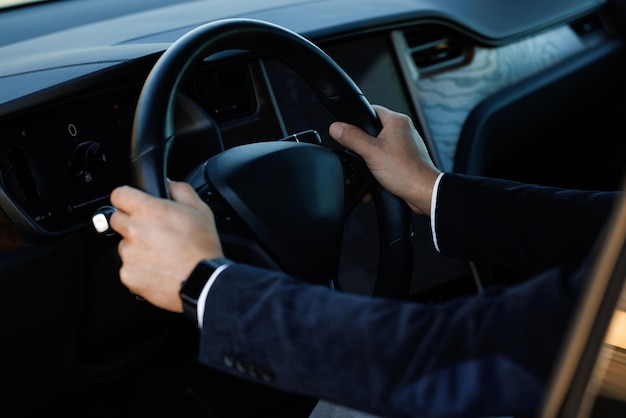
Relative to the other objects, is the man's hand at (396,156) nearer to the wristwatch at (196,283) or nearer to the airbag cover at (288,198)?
the airbag cover at (288,198)

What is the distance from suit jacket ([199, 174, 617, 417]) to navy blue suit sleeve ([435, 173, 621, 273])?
0.38 metres

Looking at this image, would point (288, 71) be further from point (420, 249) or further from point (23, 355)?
point (23, 355)

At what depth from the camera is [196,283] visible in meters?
0.93

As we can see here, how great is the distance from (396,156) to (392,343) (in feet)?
1.71

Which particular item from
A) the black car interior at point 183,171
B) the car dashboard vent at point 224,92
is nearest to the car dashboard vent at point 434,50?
the black car interior at point 183,171

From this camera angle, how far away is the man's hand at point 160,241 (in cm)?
93

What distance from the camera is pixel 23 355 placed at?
136 centimetres

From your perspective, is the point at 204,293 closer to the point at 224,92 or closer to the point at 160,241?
the point at 160,241

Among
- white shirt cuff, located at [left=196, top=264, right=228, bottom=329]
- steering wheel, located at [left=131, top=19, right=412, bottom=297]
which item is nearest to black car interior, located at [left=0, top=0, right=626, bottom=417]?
steering wheel, located at [left=131, top=19, right=412, bottom=297]

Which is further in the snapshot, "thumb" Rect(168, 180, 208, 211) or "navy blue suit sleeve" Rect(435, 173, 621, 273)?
"navy blue suit sleeve" Rect(435, 173, 621, 273)

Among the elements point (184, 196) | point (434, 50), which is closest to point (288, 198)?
point (184, 196)

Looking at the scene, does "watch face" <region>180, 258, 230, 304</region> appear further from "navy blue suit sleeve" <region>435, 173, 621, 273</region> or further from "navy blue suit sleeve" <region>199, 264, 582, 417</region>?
"navy blue suit sleeve" <region>435, 173, 621, 273</region>

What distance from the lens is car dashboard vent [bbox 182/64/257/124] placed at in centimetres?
155

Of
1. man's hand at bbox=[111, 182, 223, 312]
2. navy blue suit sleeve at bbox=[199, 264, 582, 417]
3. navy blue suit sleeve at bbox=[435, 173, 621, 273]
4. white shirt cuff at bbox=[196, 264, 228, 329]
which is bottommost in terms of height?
navy blue suit sleeve at bbox=[435, 173, 621, 273]
